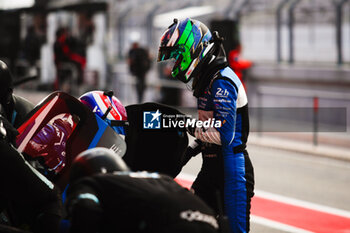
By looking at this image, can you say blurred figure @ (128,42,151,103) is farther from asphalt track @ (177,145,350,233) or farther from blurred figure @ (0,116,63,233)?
blurred figure @ (0,116,63,233)

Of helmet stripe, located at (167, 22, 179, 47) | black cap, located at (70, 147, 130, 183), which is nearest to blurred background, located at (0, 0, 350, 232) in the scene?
helmet stripe, located at (167, 22, 179, 47)

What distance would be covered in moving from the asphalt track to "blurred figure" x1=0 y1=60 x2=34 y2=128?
375 centimetres

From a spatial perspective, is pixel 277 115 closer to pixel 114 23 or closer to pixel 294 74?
pixel 294 74

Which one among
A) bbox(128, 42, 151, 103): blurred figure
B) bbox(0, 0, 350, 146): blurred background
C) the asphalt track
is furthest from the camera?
bbox(128, 42, 151, 103): blurred figure

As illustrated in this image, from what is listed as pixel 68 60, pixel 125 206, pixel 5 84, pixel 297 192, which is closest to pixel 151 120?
pixel 5 84

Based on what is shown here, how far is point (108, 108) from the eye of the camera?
422cm

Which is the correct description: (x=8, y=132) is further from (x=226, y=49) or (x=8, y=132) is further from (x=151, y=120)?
(x=226, y=49)

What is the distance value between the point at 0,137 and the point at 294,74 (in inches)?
594

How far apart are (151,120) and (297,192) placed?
6.37 meters

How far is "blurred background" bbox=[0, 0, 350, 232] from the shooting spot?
1381cm

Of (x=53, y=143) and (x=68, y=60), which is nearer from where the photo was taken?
(x=53, y=143)

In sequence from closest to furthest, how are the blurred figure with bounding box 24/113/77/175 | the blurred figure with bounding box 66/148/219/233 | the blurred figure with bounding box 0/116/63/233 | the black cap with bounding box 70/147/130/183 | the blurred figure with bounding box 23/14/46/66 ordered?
the blurred figure with bounding box 66/148/219/233, the black cap with bounding box 70/147/130/183, the blurred figure with bounding box 0/116/63/233, the blurred figure with bounding box 24/113/77/175, the blurred figure with bounding box 23/14/46/66

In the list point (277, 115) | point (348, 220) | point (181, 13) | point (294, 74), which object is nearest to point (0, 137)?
point (348, 220)

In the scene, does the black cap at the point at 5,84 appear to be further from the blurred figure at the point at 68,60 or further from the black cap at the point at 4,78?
the blurred figure at the point at 68,60
